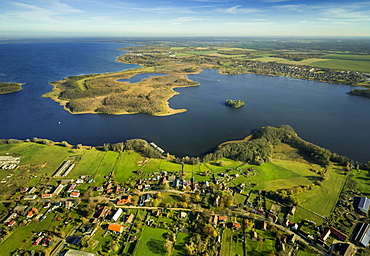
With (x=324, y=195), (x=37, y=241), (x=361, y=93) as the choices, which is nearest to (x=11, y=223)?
(x=37, y=241)

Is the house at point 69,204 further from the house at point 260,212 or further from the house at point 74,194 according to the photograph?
A: the house at point 260,212

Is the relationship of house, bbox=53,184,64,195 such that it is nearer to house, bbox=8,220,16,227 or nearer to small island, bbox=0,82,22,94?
house, bbox=8,220,16,227

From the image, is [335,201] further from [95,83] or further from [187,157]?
[95,83]

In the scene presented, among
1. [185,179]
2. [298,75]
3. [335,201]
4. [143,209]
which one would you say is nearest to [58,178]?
[143,209]

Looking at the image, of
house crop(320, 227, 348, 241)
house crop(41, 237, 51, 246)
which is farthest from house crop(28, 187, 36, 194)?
house crop(320, 227, 348, 241)

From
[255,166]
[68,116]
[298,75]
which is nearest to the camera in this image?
[255,166]

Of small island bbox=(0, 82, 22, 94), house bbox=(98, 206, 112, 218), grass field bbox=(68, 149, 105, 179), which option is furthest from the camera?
small island bbox=(0, 82, 22, 94)
